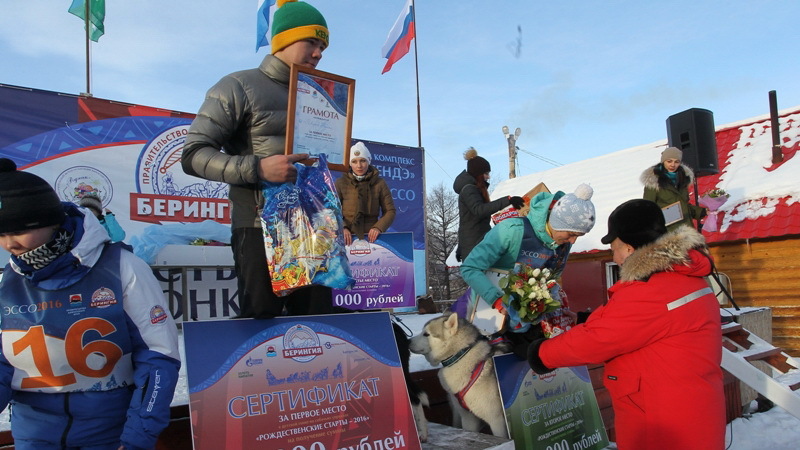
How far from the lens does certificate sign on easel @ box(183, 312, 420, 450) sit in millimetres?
2287

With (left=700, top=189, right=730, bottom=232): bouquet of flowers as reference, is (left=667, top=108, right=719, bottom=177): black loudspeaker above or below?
above

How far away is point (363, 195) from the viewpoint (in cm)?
532

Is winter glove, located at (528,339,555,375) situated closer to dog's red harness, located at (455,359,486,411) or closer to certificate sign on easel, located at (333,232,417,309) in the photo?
dog's red harness, located at (455,359,486,411)

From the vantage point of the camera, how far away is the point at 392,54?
15.6 m

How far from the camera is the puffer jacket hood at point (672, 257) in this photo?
2562mm

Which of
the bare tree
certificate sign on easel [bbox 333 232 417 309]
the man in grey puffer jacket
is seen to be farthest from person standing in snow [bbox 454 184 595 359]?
the bare tree

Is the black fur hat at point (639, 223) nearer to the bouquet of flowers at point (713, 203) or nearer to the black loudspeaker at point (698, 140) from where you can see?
the black loudspeaker at point (698, 140)

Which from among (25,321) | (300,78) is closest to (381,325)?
(300,78)

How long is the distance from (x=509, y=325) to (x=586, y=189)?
1.06 meters

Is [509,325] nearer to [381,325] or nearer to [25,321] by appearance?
[381,325]

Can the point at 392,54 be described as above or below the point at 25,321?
above

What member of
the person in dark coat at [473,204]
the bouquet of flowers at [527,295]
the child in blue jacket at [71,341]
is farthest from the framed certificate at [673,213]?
the child in blue jacket at [71,341]

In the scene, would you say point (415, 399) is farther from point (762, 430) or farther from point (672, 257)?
point (762, 430)

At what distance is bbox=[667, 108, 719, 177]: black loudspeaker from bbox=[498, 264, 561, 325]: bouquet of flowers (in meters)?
7.47
